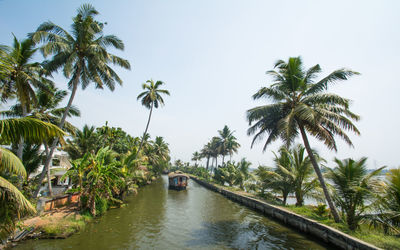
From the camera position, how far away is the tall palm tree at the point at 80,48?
1227 cm

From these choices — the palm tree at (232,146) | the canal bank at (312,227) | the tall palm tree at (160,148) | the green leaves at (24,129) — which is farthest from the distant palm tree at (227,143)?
the green leaves at (24,129)

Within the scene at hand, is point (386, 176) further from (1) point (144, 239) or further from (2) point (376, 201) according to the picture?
(1) point (144, 239)

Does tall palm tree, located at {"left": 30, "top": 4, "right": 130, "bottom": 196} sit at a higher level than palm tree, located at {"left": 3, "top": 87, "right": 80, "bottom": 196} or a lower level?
higher

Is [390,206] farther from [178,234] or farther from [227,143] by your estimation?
[227,143]

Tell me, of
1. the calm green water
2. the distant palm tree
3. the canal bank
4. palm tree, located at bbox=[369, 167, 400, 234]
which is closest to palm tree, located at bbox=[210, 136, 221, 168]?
the distant palm tree

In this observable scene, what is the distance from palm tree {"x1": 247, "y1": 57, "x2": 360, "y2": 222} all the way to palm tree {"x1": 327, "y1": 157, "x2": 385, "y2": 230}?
2.28 ft

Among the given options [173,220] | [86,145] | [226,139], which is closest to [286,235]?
[173,220]

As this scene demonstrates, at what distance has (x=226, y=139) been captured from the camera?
162 ft

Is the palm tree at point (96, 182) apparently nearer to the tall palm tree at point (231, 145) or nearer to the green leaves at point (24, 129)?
the green leaves at point (24, 129)

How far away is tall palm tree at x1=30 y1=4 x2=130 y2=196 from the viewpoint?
483 inches

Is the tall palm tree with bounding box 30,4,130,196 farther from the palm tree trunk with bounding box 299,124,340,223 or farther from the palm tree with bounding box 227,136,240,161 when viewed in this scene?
the palm tree with bounding box 227,136,240,161

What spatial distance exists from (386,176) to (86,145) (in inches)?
908

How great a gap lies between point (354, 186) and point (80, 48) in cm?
1924

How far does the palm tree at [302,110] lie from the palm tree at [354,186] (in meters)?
0.70
